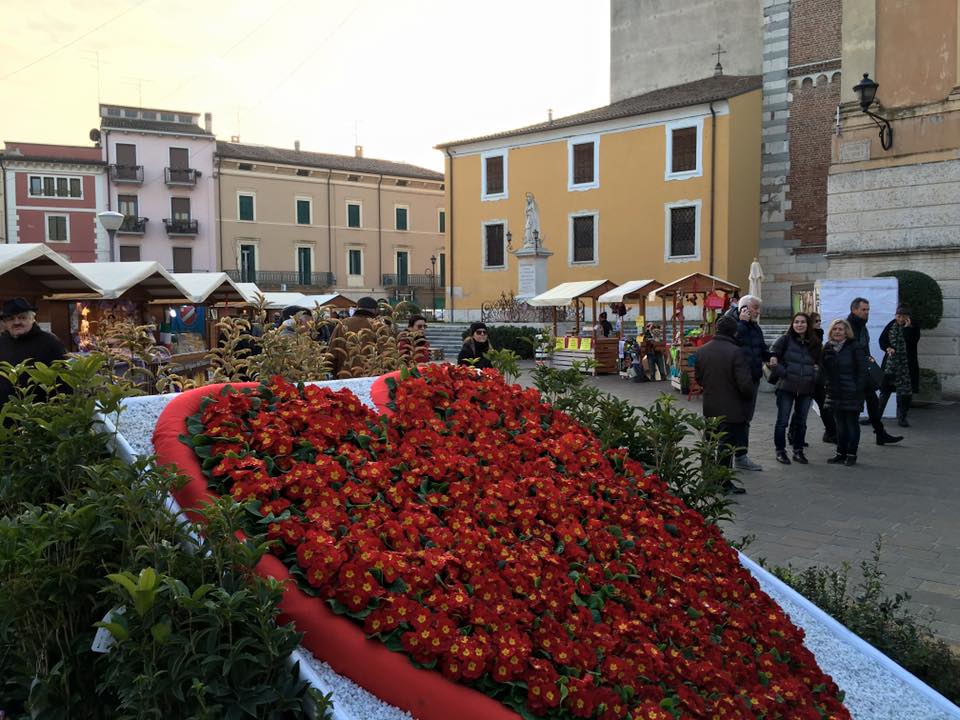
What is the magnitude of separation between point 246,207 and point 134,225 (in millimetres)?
6412

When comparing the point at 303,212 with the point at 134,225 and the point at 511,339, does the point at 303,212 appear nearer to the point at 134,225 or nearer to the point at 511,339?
the point at 134,225

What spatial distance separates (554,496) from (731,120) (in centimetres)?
2921

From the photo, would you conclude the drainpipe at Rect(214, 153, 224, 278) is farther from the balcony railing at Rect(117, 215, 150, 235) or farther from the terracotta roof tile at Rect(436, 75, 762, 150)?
the terracotta roof tile at Rect(436, 75, 762, 150)

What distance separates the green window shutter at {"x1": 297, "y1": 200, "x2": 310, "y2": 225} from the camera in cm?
5059

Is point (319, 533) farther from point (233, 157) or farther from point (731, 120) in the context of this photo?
point (233, 157)

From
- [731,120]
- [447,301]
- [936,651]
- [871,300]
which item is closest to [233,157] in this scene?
[447,301]

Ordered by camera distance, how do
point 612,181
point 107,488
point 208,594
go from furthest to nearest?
point 612,181 < point 107,488 < point 208,594

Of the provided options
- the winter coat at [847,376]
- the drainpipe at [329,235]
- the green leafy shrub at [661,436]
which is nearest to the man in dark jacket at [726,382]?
the winter coat at [847,376]

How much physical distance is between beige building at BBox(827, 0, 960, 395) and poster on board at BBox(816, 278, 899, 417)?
212cm

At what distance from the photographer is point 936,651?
12.7 ft

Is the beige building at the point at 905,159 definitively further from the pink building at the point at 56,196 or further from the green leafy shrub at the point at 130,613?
the pink building at the point at 56,196

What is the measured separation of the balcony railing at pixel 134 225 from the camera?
151 ft

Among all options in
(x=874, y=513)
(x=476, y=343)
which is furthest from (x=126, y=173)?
(x=874, y=513)

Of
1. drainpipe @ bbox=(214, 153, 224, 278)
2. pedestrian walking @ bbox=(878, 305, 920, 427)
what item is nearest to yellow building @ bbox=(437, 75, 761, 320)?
drainpipe @ bbox=(214, 153, 224, 278)
